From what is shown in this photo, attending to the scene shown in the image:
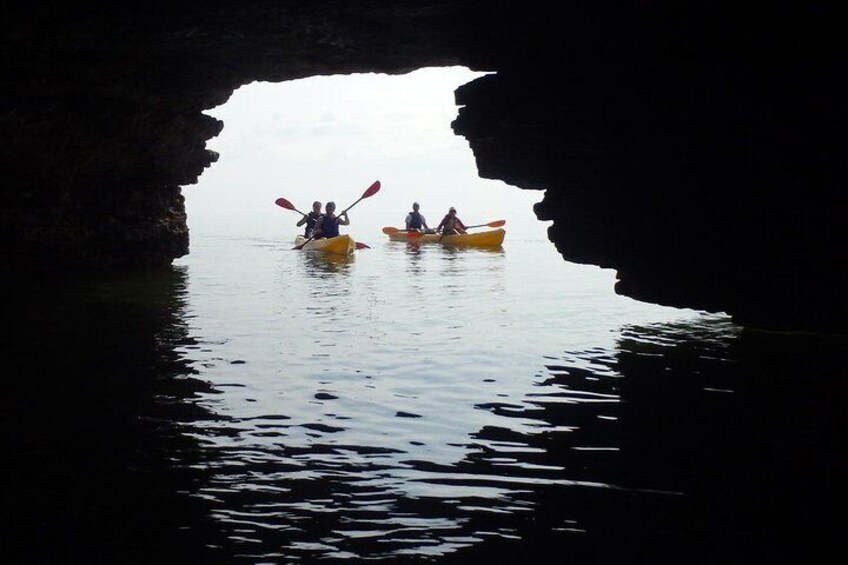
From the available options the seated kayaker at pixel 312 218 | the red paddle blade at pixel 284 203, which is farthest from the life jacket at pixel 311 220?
the red paddle blade at pixel 284 203

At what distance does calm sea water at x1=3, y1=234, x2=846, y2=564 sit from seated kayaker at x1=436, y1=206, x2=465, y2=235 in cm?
1937

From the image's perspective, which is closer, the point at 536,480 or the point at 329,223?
the point at 536,480

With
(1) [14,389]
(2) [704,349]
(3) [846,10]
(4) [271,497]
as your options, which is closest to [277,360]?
(1) [14,389]

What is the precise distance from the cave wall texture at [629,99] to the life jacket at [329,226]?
57.1ft

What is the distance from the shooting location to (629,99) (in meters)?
8.64

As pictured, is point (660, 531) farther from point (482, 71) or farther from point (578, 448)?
point (482, 71)

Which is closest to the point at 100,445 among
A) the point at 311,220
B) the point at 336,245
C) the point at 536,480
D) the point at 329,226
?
the point at 536,480

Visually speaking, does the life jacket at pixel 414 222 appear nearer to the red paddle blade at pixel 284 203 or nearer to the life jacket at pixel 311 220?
the life jacket at pixel 311 220

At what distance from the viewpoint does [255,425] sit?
7.19 metres

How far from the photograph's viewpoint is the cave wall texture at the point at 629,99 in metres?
7.82

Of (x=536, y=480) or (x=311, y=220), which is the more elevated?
(x=311, y=220)

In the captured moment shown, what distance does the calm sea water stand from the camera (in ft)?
15.3

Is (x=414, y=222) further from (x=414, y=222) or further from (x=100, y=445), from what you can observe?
(x=100, y=445)

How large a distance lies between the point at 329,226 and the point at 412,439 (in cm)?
2276
